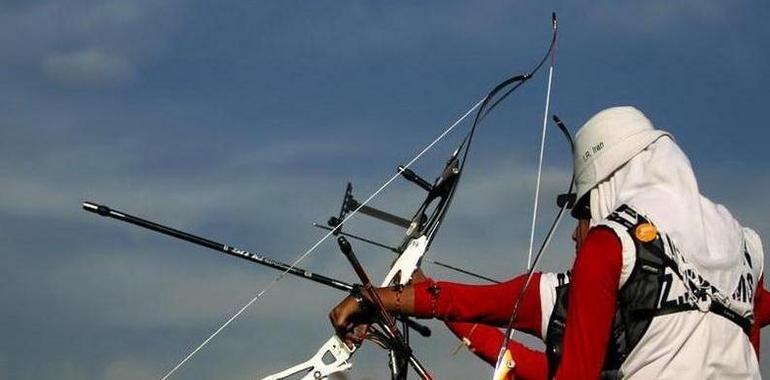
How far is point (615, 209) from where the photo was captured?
530 centimetres

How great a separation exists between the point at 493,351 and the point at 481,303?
0.79 meters

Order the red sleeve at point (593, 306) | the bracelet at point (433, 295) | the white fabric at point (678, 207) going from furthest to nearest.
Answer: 1. the bracelet at point (433, 295)
2. the white fabric at point (678, 207)
3. the red sleeve at point (593, 306)

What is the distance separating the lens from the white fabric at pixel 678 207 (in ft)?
17.1

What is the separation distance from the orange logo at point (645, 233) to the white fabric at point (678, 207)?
0.13 ft

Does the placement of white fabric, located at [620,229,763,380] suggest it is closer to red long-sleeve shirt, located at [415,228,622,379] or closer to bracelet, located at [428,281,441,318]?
red long-sleeve shirt, located at [415,228,622,379]

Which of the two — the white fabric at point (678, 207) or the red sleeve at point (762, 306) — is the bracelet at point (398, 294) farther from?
the red sleeve at point (762, 306)

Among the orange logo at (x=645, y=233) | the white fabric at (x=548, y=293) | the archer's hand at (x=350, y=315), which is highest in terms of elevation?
the archer's hand at (x=350, y=315)

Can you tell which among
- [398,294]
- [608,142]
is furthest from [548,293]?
[608,142]

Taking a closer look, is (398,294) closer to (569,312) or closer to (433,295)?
(433,295)

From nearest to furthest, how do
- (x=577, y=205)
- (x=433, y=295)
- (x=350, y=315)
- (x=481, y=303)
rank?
(x=577, y=205), (x=350, y=315), (x=433, y=295), (x=481, y=303)

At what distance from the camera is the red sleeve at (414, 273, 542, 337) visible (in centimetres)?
629

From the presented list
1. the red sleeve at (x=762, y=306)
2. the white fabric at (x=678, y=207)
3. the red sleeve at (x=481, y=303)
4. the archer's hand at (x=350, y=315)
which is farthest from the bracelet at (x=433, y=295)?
the red sleeve at (x=762, y=306)

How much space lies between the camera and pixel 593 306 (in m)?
5.09

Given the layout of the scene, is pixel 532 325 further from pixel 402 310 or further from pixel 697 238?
pixel 697 238
